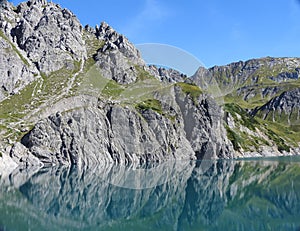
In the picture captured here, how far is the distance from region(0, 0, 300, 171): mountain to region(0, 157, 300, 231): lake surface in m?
37.9

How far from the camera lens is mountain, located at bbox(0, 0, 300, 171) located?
356ft

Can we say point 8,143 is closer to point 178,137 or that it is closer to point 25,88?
point 25,88

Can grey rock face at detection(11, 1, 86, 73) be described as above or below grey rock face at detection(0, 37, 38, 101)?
above

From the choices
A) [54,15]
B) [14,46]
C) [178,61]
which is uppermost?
[54,15]

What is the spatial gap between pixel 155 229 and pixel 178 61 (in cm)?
3895

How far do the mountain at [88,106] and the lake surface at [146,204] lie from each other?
37861 millimetres

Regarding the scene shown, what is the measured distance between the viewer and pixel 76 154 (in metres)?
107

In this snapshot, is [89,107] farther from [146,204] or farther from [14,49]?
[146,204]

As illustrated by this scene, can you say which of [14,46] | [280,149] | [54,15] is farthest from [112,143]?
[280,149]

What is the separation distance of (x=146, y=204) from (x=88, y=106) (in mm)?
81134

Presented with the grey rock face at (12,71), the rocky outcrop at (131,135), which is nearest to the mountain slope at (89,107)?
the rocky outcrop at (131,135)

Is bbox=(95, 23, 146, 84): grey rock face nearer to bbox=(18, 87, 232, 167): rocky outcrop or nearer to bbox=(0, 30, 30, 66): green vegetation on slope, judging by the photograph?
bbox=(18, 87, 232, 167): rocky outcrop

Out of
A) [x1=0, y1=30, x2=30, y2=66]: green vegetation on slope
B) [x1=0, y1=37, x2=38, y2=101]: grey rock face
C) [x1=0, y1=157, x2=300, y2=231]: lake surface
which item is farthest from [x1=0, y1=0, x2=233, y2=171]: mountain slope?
[x1=0, y1=157, x2=300, y2=231]: lake surface

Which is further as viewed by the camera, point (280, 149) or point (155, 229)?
point (280, 149)
